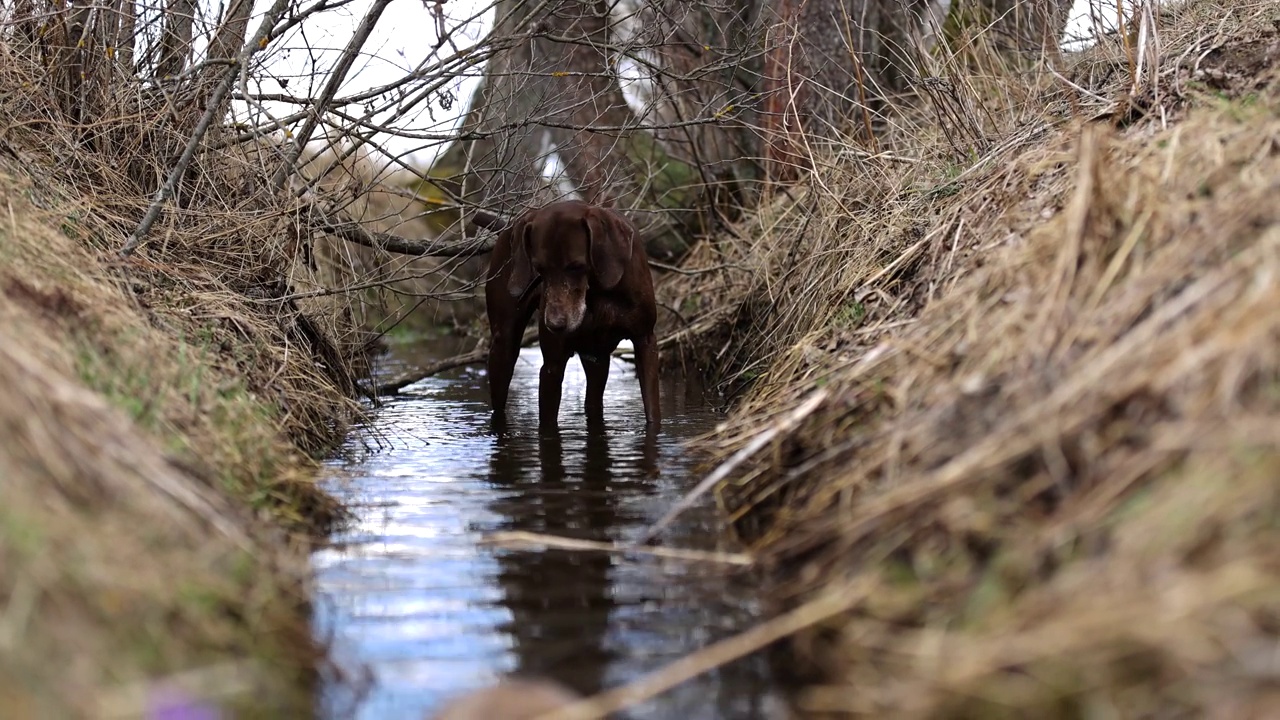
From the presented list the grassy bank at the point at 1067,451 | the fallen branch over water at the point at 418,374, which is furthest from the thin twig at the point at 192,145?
the grassy bank at the point at 1067,451

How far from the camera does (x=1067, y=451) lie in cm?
293

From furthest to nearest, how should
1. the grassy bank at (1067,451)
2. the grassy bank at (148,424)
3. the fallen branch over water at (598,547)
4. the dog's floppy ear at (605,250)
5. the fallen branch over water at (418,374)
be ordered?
the fallen branch over water at (418,374), the dog's floppy ear at (605,250), the fallen branch over water at (598,547), the grassy bank at (148,424), the grassy bank at (1067,451)

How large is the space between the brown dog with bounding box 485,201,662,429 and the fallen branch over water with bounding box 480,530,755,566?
9.22 ft

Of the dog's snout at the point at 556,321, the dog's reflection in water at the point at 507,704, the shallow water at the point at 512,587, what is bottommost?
the dog's reflection in water at the point at 507,704

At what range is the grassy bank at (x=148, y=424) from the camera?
2.46 m

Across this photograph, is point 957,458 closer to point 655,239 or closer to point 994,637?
point 994,637

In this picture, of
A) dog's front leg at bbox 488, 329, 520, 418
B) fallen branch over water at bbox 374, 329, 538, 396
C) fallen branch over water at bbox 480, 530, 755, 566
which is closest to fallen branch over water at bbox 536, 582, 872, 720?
fallen branch over water at bbox 480, 530, 755, 566

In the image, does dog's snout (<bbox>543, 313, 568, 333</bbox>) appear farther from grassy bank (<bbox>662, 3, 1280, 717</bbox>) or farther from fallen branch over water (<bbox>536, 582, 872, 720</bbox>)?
fallen branch over water (<bbox>536, 582, 872, 720</bbox>)

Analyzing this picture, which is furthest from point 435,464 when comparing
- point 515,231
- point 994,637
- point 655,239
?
point 655,239

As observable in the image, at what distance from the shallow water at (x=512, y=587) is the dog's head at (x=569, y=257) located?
1008 millimetres

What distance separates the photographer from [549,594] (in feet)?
11.8

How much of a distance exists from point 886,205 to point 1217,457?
457 centimetres

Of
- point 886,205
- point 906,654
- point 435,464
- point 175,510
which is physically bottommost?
point 906,654

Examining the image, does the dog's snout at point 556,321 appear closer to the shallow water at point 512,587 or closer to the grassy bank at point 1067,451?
the shallow water at point 512,587
